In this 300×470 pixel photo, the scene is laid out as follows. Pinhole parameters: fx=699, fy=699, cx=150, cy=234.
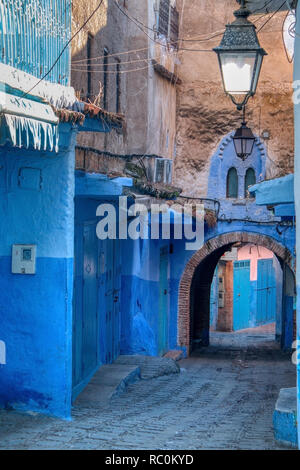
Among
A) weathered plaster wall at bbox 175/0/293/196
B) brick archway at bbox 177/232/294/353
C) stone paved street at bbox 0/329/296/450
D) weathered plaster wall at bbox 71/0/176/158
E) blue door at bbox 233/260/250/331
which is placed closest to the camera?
stone paved street at bbox 0/329/296/450

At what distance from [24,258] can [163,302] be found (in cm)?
909

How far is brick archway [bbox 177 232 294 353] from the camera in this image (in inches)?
651

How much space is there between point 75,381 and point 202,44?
10.7 m

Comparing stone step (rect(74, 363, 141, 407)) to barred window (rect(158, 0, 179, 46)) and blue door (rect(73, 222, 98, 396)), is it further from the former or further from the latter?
barred window (rect(158, 0, 179, 46))

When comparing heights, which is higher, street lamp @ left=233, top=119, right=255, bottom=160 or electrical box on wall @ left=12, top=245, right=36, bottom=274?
street lamp @ left=233, top=119, right=255, bottom=160

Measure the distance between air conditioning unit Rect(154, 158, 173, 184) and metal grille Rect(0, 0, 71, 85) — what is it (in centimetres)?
758

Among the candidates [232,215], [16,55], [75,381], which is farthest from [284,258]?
[16,55]

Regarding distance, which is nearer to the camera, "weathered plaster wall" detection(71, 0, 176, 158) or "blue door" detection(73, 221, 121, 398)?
"blue door" detection(73, 221, 121, 398)

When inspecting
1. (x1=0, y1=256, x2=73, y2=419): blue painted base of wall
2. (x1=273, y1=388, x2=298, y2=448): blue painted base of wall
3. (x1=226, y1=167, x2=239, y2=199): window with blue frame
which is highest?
(x1=226, y1=167, x2=239, y2=199): window with blue frame

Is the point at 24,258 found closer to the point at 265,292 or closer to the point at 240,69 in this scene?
the point at 240,69

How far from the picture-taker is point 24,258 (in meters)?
7.50

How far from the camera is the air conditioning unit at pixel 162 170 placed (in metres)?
15.5

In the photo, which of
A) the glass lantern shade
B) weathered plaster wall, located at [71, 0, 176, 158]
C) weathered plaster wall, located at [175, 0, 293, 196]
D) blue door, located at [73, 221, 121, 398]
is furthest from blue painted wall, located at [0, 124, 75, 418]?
weathered plaster wall, located at [175, 0, 293, 196]

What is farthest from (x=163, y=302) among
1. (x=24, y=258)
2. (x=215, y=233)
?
(x=24, y=258)
